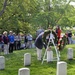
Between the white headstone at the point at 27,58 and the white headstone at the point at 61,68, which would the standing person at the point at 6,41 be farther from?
the white headstone at the point at 61,68

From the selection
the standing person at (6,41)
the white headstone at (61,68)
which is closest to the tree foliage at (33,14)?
the standing person at (6,41)

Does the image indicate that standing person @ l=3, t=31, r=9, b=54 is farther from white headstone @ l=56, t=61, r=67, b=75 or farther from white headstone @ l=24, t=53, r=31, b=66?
white headstone @ l=56, t=61, r=67, b=75

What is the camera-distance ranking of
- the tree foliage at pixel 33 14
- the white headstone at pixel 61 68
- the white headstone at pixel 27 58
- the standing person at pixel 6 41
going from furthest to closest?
the tree foliage at pixel 33 14
the standing person at pixel 6 41
the white headstone at pixel 27 58
the white headstone at pixel 61 68

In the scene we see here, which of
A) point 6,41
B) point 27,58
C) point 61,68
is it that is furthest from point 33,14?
point 61,68

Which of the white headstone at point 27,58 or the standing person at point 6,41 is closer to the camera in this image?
the white headstone at point 27,58

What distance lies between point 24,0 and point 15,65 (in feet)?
46.1

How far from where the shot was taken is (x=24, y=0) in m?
27.3

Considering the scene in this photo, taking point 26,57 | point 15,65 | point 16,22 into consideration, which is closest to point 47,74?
point 26,57

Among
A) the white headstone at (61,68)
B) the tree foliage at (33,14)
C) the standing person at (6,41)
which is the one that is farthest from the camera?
the tree foliage at (33,14)

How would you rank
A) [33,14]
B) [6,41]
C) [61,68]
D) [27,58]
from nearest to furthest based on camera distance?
1. [61,68]
2. [27,58]
3. [6,41]
4. [33,14]

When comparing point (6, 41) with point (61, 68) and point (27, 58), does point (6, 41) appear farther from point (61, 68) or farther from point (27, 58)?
point (61, 68)

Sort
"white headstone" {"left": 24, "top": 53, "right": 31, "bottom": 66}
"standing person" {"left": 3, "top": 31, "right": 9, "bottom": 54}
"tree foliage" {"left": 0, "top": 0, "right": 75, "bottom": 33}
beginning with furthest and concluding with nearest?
"tree foliage" {"left": 0, "top": 0, "right": 75, "bottom": 33}
"standing person" {"left": 3, "top": 31, "right": 9, "bottom": 54}
"white headstone" {"left": 24, "top": 53, "right": 31, "bottom": 66}

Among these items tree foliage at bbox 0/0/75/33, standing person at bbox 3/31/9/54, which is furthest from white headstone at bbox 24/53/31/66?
tree foliage at bbox 0/0/75/33

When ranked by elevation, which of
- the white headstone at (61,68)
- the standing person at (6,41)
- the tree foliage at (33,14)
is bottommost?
the white headstone at (61,68)
